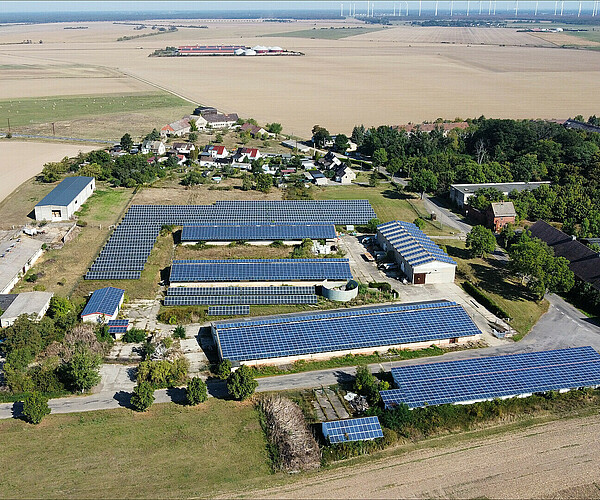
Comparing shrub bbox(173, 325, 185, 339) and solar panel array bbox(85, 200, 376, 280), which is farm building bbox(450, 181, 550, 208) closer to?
solar panel array bbox(85, 200, 376, 280)

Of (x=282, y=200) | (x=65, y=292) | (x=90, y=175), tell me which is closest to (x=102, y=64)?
(x=90, y=175)

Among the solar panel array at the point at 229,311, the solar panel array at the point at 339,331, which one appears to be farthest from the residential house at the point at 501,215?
the solar panel array at the point at 229,311

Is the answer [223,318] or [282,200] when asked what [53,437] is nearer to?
[223,318]

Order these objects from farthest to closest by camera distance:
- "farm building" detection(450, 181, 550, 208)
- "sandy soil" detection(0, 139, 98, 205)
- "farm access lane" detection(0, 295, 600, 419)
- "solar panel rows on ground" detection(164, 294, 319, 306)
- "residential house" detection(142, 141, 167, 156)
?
"residential house" detection(142, 141, 167, 156) → "sandy soil" detection(0, 139, 98, 205) → "farm building" detection(450, 181, 550, 208) → "solar panel rows on ground" detection(164, 294, 319, 306) → "farm access lane" detection(0, 295, 600, 419)

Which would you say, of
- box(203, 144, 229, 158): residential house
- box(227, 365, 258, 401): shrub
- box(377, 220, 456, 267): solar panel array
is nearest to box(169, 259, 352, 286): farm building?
box(377, 220, 456, 267): solar panel array

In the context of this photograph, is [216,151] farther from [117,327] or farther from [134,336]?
[134,336]
